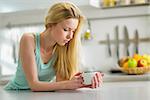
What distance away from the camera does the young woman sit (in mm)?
1301

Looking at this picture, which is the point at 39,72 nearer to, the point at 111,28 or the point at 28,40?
the point at 28,40

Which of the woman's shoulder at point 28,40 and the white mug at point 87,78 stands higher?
the woman's shoulder at point 28,40

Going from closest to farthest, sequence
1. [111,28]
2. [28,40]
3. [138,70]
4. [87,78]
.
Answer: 1. [87,78]
2. [28,40]
3. [138,70]
4. [111,28]

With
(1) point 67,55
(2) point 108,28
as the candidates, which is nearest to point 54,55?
(1) point 67,55

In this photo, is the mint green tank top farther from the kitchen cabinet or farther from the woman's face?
the kitchen cabinet

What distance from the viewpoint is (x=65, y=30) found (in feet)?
4.34

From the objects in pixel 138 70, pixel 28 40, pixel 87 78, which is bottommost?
pixel 138 70

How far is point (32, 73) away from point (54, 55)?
0.62ft

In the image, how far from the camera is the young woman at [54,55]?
51.2 inches

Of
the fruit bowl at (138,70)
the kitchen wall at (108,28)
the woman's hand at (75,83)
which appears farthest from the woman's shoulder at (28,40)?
the kitchen wall at (108,28)

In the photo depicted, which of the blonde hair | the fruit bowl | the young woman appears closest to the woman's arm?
the young woman

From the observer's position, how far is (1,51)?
277 centimetres

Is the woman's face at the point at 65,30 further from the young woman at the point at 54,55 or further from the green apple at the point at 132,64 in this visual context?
the green apple at the point at 132,64

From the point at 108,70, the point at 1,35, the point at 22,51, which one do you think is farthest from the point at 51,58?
the point at 1,35
